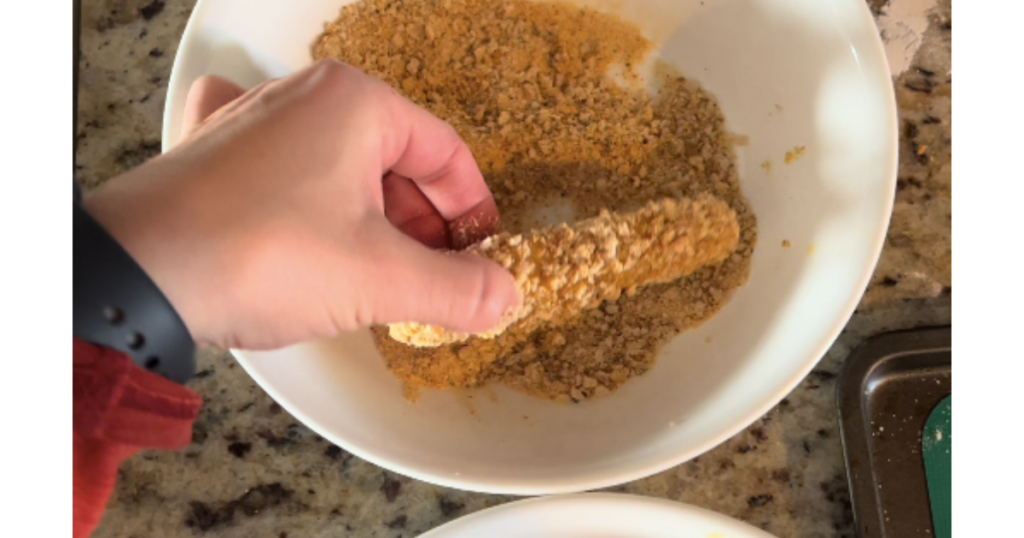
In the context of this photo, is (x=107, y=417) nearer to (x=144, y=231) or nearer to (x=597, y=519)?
(x=144, y=231)

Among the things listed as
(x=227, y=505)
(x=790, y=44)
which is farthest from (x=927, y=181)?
(x=227, y=505)

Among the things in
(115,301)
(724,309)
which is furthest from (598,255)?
(115,301)

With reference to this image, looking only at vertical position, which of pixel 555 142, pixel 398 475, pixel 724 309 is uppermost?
A: pixel 555 142

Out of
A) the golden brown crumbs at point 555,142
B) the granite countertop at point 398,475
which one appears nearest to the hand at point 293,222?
the golden brown crumbs at point 555,142

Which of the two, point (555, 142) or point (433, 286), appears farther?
point (555, 142)

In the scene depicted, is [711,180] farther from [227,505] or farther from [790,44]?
[227,505]

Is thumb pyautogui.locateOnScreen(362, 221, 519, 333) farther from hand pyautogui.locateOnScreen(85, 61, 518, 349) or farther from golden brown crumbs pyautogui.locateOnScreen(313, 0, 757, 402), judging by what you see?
golden brown crumbs pyautogui.locateOnScreen(313, 0, 757, 402)
